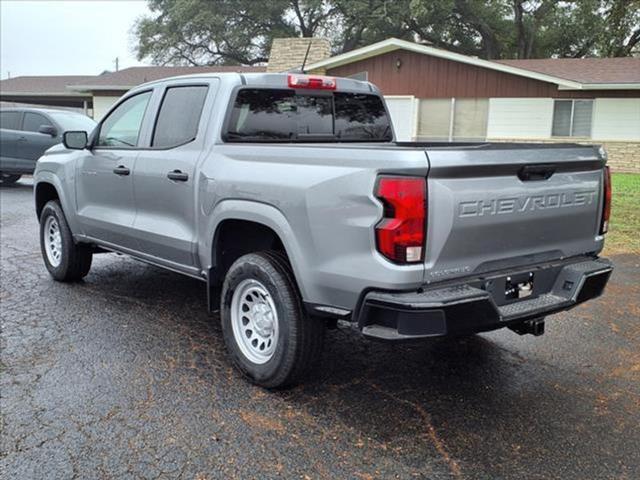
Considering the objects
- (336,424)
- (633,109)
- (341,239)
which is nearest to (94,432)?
(336,424)

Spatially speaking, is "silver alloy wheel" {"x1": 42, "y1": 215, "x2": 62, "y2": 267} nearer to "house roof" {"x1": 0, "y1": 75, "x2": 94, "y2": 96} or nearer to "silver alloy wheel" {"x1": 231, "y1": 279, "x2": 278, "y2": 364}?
"silver alloy wheel" {"x1": 231, "y1": 279, "x2": 278, "y2": 364}

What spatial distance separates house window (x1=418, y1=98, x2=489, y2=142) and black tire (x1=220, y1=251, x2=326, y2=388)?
59.8 ft

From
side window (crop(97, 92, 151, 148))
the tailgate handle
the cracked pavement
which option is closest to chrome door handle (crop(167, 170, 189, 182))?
side window (crop(97, 92, 151, 148))

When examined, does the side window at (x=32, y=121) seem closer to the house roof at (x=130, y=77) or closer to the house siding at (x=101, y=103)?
the house roof at (x=130, y=77)

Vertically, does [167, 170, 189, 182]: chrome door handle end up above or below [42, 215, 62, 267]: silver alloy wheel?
above

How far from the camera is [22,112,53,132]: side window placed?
14.3 metres

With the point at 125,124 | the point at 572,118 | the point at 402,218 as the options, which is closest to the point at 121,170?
the point at 125,124

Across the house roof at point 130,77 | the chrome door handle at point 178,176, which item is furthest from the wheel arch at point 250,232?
the house roof at point 130,77

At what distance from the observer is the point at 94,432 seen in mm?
3342

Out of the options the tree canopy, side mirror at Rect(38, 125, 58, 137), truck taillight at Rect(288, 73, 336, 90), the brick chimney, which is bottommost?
side mirror at Rect(38, 125, 58, 137)

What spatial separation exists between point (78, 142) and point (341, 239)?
11.1ft

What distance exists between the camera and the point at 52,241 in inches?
255

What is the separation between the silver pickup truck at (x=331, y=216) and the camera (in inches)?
122

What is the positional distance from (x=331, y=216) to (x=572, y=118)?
19354 millimetres
